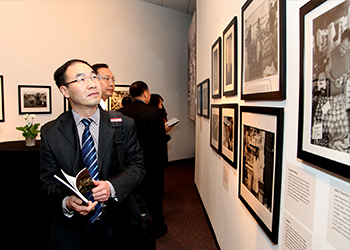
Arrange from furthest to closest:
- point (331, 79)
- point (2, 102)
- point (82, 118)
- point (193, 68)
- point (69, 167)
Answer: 1. point (193, 68)
2. point (2, 102)
3. point (82, 118)
4. point (69, 167)
5. point (331, 79)

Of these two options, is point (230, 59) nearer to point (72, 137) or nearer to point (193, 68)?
point (72, 137)

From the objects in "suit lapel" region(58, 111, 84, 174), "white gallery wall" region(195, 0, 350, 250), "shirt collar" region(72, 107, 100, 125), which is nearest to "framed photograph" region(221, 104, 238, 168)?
"white gallery wall" region(195, 0, 350, 250)

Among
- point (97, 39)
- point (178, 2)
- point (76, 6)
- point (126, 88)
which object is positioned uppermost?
point (178, 2)

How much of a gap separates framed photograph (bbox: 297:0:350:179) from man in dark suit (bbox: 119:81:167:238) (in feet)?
6.69

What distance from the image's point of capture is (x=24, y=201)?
2633 mm

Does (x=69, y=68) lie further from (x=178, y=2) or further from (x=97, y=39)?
(x=178, y=2)

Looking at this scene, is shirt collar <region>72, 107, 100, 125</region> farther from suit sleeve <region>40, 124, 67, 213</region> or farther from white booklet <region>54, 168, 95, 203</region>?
white booklet <region>54, 168, 95, 203</region>

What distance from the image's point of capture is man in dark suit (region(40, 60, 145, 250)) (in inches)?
58.9

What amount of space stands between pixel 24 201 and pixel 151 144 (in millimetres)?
1594

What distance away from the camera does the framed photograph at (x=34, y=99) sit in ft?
14.0

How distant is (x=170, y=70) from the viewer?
6.52 metres

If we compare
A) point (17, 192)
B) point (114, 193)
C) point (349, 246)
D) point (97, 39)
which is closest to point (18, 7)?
point (97, 39)

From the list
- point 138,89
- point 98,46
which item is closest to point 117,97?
point 98,46

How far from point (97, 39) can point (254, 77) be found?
458 centimetres
